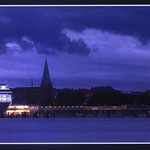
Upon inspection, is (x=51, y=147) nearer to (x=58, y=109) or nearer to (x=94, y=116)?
(x=58, y=109)


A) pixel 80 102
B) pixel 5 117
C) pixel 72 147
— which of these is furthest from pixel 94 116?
pixel 72 147

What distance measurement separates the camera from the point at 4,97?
29562 mm

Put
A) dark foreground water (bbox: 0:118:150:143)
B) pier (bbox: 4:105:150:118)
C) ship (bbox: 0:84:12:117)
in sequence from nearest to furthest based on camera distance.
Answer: dark foreground water (bbox: 0:118:150:143)
pier (bbox: 4:105:150:118)
ship (bbox: 0:84:12:117)

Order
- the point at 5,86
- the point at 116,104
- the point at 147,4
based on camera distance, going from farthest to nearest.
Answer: the point at 5,86 → the point at 116,104 → the point at 147,4

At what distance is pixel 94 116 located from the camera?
28.8 metres

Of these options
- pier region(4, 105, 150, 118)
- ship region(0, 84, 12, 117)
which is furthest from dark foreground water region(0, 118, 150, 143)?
ship region(0, 84, 12, 117)

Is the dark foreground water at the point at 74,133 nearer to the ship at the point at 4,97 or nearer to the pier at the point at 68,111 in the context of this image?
the pier at the point at 68,111

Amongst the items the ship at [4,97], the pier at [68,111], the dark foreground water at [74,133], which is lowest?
the dark foreground water at [74,133]

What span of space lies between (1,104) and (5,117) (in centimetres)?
148

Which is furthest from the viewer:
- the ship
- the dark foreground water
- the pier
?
the ship

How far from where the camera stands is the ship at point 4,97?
1111 inches

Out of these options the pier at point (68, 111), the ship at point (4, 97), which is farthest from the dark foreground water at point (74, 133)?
the ship at point (4, 97)

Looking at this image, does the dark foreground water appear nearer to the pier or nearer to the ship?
the pier

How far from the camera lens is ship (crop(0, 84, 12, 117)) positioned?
28219 millimetres
